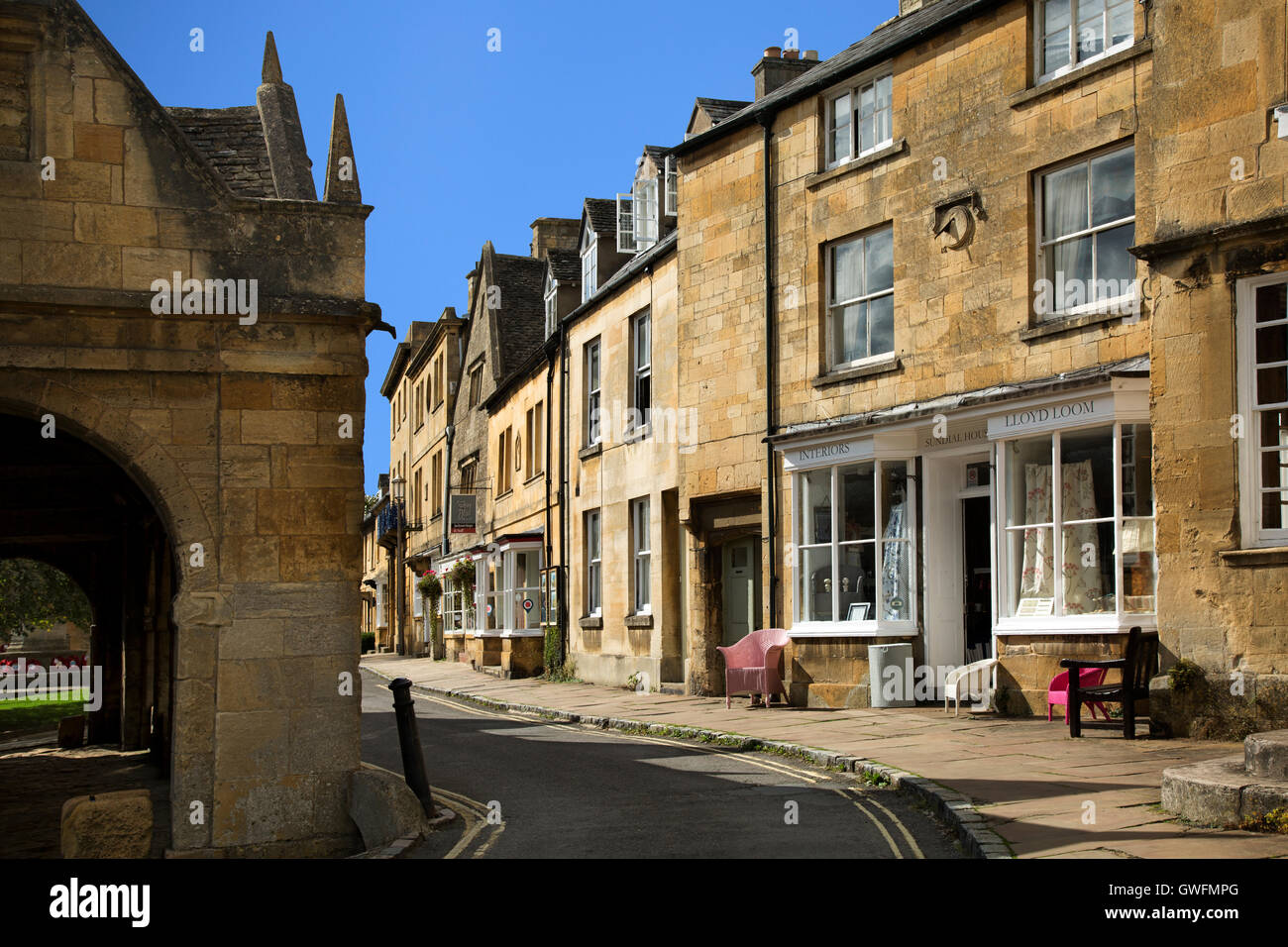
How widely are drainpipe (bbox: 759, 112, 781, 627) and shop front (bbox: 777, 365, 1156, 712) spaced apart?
41 cm

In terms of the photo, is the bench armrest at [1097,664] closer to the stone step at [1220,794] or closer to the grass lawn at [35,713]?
the stone step at [1220,794]

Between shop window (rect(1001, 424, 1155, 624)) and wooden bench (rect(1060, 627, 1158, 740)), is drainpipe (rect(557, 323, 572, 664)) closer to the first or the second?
shop window (rect(1001, 424, 1155, 624))

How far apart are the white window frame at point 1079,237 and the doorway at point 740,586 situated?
22.0 ft

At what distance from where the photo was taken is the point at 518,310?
1459 inches

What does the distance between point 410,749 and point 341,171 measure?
4.52m

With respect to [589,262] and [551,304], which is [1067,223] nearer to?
[589,262]

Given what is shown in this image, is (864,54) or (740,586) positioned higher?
(864,54)

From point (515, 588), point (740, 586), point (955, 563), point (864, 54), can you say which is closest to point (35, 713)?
point (515, 588)

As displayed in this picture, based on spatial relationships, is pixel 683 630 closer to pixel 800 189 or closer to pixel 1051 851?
pixel 800 189

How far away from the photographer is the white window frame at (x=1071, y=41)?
14242mm

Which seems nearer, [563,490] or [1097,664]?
[1097,664]

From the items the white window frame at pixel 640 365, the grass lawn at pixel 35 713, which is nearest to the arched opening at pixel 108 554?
the grass lawn at pixel 35 713

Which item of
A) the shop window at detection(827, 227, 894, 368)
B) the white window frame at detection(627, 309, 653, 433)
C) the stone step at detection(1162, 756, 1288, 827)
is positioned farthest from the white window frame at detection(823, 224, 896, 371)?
the stone step at detection(1162, 756, 1288, 827)
